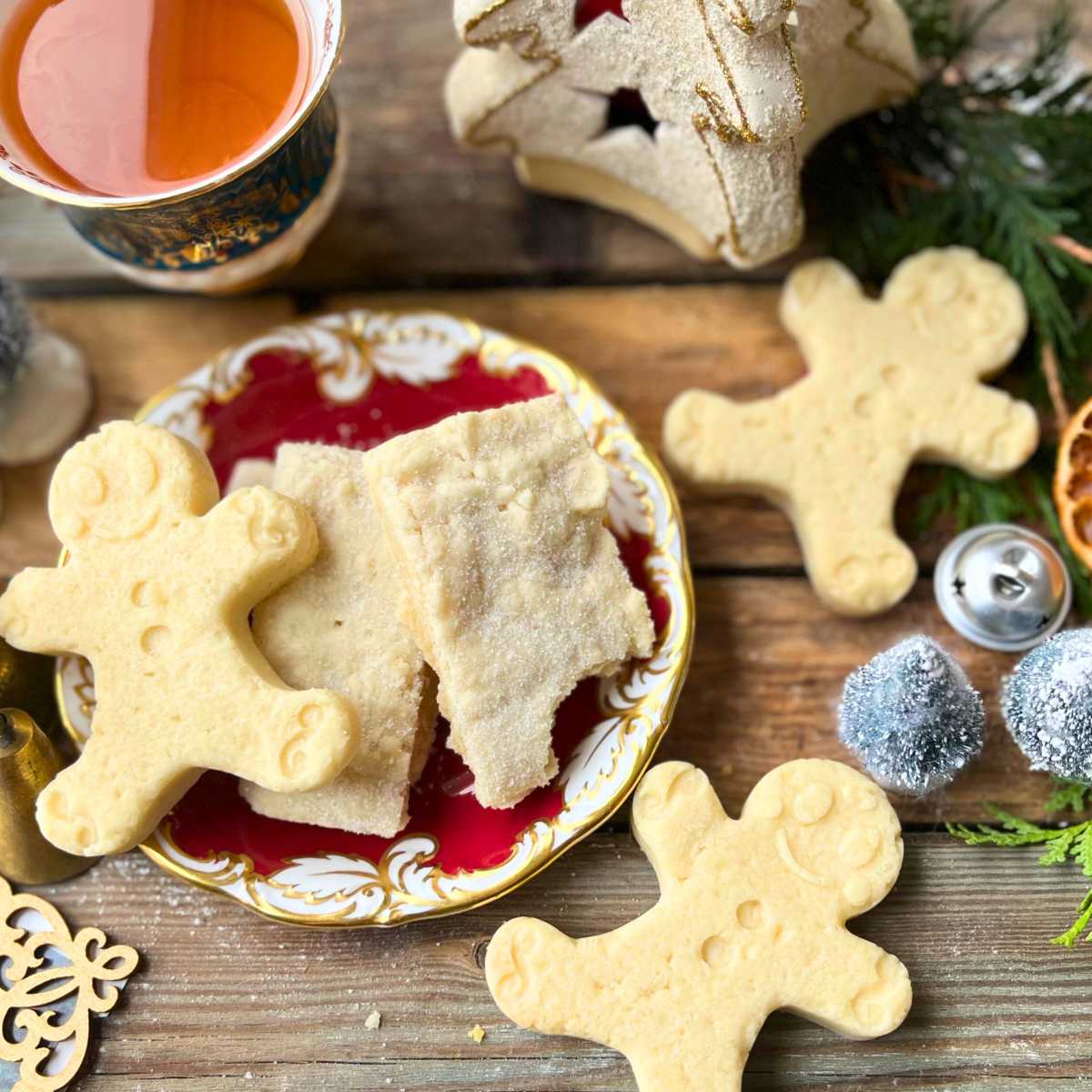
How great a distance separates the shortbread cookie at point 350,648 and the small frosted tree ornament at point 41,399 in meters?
0.35

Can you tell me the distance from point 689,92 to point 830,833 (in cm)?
71

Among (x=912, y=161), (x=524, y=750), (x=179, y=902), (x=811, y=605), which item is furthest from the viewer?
(x=912, y=161)

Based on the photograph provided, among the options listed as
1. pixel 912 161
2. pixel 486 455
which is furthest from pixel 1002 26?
pixel 486 455

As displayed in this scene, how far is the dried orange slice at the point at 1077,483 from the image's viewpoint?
119 centimetres

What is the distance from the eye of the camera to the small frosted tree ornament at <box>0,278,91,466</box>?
1.31 meters

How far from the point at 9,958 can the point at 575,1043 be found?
1.80 feet

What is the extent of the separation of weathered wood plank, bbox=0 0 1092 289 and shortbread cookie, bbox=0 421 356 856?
1.39ft

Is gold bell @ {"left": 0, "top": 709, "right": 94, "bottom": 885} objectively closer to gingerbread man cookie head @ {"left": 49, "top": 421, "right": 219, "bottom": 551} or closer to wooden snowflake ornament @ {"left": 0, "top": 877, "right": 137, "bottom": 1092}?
wooden snowflake ornament @ {"left": 0, "top": 877, "right": 137, "bottom": 1092}

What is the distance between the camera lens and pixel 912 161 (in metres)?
1.40

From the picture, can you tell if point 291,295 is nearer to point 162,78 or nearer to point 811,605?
point 162,78

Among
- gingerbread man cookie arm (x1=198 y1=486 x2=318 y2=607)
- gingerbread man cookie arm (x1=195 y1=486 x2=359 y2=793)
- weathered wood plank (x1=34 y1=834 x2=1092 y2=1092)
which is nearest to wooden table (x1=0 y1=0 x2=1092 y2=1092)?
weathered wood plank (x1=34 y1=834 x2=1092 y2=1092)

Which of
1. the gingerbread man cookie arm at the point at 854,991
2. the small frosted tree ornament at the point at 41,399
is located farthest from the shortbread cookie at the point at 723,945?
the small frosted tree ornament at the point at 41,399

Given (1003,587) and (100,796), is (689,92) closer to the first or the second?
(1003,587)

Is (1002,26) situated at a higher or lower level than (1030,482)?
higher
